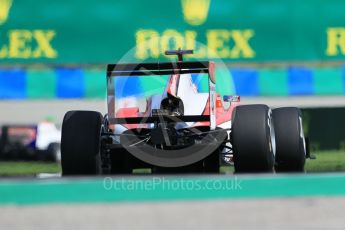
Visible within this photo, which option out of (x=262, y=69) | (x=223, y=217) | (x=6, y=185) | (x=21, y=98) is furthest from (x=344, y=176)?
(x=21, y=98)

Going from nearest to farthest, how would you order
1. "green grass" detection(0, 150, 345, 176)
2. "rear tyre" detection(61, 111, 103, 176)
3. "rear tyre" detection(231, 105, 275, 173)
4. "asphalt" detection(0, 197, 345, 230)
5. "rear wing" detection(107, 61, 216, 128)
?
1. "asphalt" detection(0, 197, 345, 230)
2. "rear tyre" detection(231, 105, 275, 173)
3. "rear tyre" detection(61, 111, 103, 176)
4. "rear wing" detection(107, 61, 216, 128)
5. "green grass" detection(0, 150, 345, 176)

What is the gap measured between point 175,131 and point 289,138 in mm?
1081

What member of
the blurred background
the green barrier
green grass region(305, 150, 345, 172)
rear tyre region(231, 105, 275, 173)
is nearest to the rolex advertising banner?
the blurred background

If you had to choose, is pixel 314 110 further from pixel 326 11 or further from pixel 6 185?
pixel 6 185

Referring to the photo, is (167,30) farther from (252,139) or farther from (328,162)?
(252,139)

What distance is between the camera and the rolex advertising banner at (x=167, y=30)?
37.3ft

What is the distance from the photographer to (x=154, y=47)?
37.0 feet

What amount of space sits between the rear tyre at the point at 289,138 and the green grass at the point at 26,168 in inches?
153

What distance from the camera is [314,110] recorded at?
11930mm

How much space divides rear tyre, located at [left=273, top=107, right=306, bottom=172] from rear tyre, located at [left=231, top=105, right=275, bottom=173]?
28cm

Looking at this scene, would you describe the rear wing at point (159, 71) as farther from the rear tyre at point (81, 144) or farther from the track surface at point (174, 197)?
the track surface at point (174, 197)

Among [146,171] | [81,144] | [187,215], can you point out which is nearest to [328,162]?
[146,171]

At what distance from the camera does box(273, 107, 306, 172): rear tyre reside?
667 centimetres

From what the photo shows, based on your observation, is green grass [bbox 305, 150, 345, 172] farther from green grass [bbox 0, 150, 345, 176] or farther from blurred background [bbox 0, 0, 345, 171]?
blurred background [bbox 0, 0, 345, 171]
